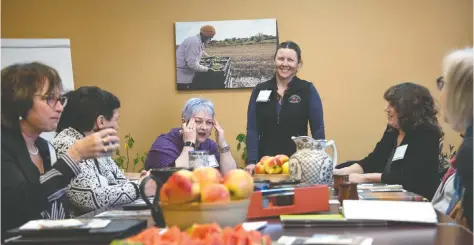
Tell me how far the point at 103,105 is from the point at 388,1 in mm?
3145

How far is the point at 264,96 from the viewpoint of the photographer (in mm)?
3809

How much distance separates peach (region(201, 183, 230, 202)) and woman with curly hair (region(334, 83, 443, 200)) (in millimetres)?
1468

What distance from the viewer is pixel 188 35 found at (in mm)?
4934

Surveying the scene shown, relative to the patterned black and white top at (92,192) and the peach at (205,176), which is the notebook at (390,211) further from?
the patterned black and white top at (92,192)

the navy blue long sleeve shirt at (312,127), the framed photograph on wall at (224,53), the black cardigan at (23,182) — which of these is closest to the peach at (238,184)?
the black cardigan at (23,182)

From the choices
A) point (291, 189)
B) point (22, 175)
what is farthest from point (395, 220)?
point (22, 175)

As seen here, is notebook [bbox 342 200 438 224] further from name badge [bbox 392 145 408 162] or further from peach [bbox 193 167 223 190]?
name badge [bbox 392 145 408 162]

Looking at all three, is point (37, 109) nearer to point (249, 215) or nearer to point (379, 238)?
point (249, 215)

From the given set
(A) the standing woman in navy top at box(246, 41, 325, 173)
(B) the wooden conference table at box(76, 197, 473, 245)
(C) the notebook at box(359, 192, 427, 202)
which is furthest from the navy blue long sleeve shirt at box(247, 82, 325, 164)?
(B) the wooden conference table at box(76, 197, 473, 245)

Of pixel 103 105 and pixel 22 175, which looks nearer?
pixel 22 175

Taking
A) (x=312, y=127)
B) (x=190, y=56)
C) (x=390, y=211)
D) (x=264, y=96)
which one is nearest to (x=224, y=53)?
(x=190, y=56)

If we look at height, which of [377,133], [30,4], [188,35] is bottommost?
[377,133]

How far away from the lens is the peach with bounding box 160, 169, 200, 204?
120cm

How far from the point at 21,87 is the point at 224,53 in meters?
3.07
